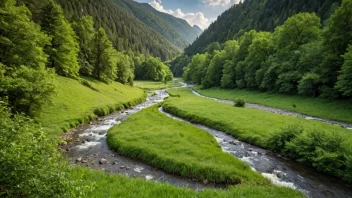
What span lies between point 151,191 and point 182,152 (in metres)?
9.18

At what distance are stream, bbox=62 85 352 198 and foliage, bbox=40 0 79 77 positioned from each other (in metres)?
30.1

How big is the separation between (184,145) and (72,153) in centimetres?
1104

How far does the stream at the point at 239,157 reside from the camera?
1511 cm

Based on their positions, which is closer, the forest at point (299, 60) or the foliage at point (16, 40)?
the foliage at point (16, 40)

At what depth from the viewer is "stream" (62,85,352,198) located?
15109 mm

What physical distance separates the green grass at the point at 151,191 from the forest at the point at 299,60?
34.4 metres

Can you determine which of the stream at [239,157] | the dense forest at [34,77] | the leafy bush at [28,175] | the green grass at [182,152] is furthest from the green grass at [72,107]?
the leafy bush at [28,175]

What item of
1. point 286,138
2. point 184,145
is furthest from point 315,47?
point 184,145

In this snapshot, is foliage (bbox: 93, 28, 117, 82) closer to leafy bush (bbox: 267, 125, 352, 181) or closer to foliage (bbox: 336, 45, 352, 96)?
leafy bush (bbox: 267, 125, 352, 181)

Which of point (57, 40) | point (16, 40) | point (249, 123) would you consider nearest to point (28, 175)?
point (249, 123)

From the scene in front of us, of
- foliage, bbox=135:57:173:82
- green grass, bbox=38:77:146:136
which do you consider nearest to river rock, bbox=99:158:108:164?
green grass, bbox=38:77:146:136

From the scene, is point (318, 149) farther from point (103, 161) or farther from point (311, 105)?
point (311, 105)

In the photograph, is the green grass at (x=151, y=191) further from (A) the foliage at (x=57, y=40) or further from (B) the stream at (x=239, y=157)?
(A) the foliage at (x=57, y=40)

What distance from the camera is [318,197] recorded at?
13.9m
